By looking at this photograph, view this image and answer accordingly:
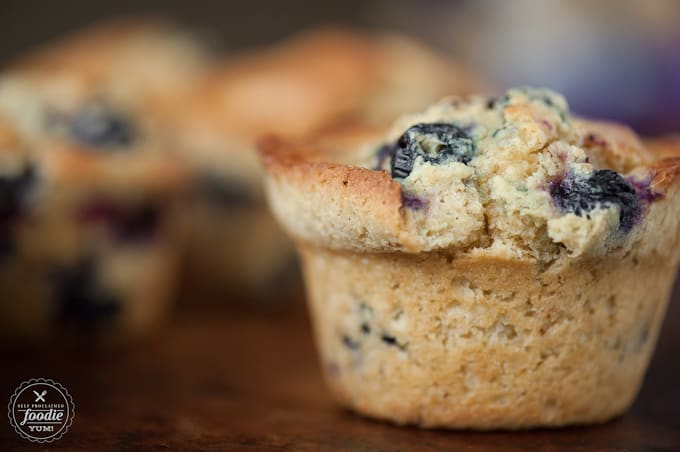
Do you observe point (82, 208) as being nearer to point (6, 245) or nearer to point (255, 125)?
point (6, 245)

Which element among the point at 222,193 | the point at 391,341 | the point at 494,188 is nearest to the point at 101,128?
the point at 222,193

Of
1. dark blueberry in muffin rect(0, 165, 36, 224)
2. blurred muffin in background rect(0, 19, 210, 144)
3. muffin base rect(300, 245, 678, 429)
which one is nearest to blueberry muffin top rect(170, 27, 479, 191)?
blurred muffin in background rect(0, 19, 210, 144)

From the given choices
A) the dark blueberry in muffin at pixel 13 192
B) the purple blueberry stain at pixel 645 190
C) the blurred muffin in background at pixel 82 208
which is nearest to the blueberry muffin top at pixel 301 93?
the blurred muffin in background at pixel 82 208

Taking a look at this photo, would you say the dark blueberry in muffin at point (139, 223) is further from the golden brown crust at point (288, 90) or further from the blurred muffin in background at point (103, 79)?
the golden brown crust at point (288, 90)

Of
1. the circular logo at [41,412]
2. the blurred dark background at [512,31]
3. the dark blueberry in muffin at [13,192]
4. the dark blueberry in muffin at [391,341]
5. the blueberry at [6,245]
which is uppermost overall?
the blurred dark background at [512,31]

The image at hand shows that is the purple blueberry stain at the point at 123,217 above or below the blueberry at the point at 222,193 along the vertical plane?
below

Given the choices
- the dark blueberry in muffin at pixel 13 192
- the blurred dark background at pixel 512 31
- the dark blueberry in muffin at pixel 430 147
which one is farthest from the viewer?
the blurred dark background at pixel 512 31
